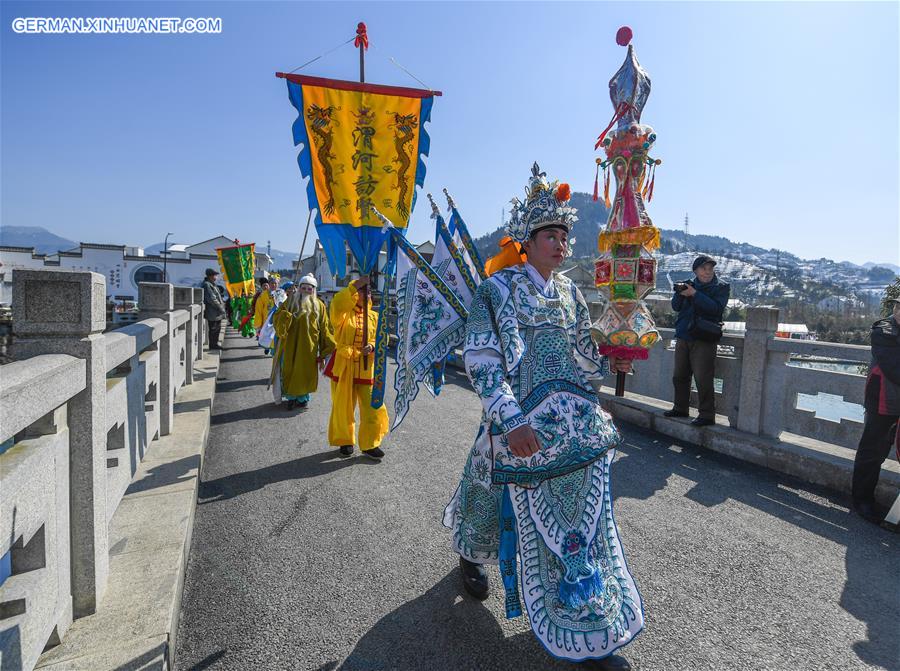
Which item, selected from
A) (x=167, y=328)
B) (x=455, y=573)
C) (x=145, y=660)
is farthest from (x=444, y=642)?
(x=167, y=328)

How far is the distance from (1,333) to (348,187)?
1618 centimetres

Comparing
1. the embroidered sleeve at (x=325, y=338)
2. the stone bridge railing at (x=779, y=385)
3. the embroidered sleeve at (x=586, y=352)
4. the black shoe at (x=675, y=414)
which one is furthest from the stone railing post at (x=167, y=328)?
the stone bridge railing at (x=779, y=385)

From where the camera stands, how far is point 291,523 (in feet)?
10.8

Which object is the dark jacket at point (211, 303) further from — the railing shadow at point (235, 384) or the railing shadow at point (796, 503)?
the railing shadow at point (796, 503)

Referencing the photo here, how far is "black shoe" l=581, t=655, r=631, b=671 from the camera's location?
73.3 inches

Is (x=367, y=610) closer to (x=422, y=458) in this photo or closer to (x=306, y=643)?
(x=306, y=643)

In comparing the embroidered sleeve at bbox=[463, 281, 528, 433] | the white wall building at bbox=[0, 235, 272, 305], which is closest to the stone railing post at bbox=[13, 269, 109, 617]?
the embroidered sleeve at bbox=[463, 281, 528, 433]

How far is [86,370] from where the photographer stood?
187cm

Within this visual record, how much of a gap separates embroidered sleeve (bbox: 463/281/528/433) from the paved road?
107 cm

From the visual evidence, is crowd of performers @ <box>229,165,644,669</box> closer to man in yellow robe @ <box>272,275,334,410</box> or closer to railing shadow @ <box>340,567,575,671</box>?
railing shadow @ <box>340,567,575,671</box>

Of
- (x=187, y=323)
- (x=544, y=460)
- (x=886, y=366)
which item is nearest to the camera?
(x=544, y=460)

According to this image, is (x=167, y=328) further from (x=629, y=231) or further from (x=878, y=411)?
(x=878, y=411)

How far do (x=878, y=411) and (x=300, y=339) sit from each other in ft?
19.2

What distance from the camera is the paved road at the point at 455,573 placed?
2.10 metres
